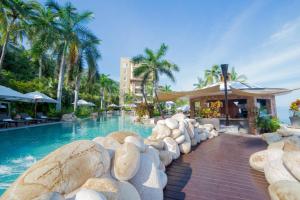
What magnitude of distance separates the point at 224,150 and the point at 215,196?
9.32 feet

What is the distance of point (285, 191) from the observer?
86.0 inches

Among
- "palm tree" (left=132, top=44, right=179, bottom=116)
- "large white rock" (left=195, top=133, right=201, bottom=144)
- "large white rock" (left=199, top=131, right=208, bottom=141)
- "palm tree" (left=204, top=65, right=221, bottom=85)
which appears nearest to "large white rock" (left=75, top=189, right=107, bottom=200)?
"large white rock" (left=195, top=133, right=201, bottom=144)

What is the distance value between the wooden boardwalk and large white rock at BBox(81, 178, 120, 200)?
1.14 metres

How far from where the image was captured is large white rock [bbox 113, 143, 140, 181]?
2086 mm

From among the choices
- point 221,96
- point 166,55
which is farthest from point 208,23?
point 166,55

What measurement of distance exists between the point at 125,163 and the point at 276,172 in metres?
2.63

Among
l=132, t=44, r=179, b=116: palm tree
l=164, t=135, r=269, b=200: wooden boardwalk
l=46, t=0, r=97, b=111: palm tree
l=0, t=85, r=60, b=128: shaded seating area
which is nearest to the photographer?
l=164, t=135, r=269, b=200: wooden boardwalk

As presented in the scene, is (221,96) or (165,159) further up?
(221,96)

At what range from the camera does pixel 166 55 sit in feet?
77.9

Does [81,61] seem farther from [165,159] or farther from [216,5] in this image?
[165,159]

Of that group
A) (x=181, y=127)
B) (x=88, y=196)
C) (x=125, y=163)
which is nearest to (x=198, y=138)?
(x=181, y=127)

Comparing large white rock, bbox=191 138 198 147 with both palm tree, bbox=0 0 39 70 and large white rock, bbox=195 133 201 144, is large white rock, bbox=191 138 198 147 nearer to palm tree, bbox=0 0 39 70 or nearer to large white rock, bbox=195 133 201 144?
large white rock, bbox=195 133 201 144

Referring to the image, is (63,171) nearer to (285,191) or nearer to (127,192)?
(127,192)

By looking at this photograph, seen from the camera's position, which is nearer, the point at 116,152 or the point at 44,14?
the point at 116,152
